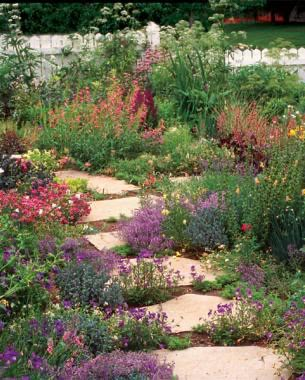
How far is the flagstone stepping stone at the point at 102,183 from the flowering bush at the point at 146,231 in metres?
1.22

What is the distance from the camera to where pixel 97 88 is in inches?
390

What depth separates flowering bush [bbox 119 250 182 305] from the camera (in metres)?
4.60

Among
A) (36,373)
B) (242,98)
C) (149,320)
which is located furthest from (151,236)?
(242,98)

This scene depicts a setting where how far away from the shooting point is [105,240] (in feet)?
18.6

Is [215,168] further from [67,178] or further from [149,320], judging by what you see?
[149,320]

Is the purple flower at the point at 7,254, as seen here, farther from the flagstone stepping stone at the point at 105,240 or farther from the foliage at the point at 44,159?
the foliage at the point at 44,159

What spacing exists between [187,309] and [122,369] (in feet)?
3.59

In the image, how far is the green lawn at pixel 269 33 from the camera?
74.6 feet

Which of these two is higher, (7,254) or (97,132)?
(7,254)

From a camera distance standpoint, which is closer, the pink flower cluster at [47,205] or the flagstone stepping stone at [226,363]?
the flagstone stepping stone at [226,363]

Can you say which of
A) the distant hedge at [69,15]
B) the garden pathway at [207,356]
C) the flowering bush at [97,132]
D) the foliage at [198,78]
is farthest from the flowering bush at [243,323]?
the distant hedge at [69,15]

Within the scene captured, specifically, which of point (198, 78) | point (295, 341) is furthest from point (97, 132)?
point (295, 341)

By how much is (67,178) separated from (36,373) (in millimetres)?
4168

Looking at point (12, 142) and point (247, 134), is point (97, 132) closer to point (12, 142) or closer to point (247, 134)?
point (12, 142)
